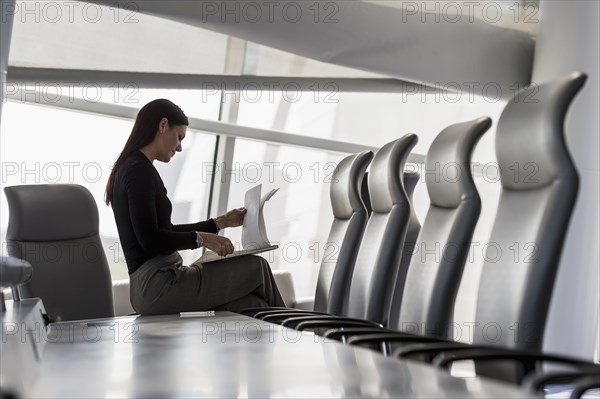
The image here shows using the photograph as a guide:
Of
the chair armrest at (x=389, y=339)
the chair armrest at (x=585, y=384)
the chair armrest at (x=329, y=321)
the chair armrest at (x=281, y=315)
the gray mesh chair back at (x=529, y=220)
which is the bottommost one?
the chair armrest at (x=281, y=315)

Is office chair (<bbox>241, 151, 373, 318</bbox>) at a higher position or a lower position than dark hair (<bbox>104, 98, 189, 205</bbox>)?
lower

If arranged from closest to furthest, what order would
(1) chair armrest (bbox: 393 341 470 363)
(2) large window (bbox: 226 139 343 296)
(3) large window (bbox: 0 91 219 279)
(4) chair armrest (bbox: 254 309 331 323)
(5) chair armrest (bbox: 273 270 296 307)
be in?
1. (1) chair armrest (bbox: 393 341 470 363)
2. (4) chair armrest (bbox: 254 309 331 323)
3. (5) chair armrest (bbox: 273 270 296 307)
4. (3) large window (bbox: 0 91 219 279)
5. (2) large window (bbox: 226 139 343 296)

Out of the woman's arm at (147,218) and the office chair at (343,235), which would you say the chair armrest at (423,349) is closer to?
the office chair at (343,235)

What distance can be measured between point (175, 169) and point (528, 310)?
6.04 m

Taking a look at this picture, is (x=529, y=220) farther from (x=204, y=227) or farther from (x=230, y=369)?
(x=204, y=227)

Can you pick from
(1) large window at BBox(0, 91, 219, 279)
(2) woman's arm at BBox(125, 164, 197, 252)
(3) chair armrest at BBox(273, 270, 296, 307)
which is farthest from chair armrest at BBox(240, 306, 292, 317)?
(1) large window at BBox(0, 91, 219, 279)

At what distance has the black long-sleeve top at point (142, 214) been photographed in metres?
3.81

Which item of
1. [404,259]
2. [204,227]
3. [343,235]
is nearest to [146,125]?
[204,227]

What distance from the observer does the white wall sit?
22.6ft

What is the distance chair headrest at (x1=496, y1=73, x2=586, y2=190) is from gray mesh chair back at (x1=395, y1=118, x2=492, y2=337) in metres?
0.19

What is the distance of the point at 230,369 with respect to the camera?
6.18ft

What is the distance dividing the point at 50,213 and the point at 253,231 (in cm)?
133

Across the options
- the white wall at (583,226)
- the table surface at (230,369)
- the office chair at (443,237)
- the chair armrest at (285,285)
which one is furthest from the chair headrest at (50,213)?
the white wall at (583,226)

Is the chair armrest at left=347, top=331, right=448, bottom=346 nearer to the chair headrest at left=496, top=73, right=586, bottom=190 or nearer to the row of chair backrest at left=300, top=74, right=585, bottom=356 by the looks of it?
the row of chair backrest at left=300, top=74, right=585, bottom=356
